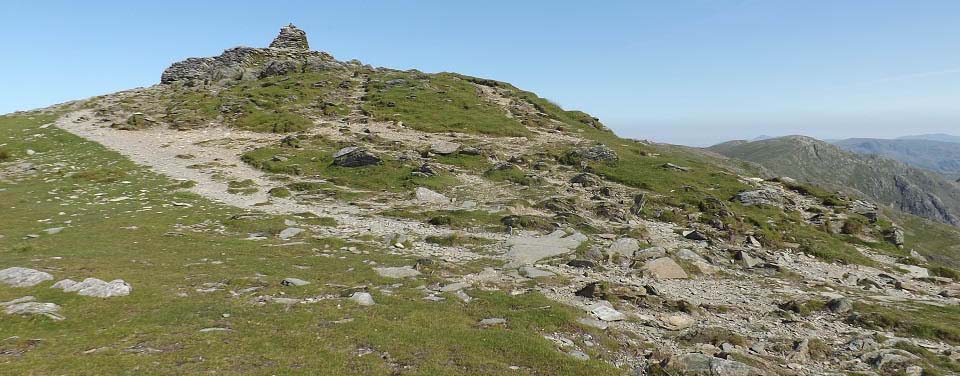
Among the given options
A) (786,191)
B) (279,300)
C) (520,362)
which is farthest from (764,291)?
(786,191)

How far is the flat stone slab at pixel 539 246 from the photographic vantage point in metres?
24.5

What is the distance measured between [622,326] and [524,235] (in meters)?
12.4

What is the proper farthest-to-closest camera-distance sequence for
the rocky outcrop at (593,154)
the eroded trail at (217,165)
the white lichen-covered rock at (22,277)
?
1. the rocky outcrop at (593,154)
2. the eroded trail at (217,165)
3. the white lichen-covered rock at (22,277)

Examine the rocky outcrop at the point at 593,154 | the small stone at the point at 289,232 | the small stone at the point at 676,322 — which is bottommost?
the small stone at the point at 676,322

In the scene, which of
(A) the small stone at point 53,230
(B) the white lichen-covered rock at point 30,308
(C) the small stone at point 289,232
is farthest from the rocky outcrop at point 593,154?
(B) the white lichen-covered rock at point 30,308

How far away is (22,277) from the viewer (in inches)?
646

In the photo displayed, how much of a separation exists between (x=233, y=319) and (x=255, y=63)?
92.7 metres

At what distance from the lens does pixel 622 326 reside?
55.0 ft

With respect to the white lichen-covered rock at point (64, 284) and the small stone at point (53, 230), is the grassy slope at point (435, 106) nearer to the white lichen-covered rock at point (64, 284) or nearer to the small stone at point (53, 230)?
the small stone at point (53, 230)

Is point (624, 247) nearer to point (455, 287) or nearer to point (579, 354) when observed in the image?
point (455, 287)

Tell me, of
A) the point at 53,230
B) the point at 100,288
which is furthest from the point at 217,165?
the point at 100,288

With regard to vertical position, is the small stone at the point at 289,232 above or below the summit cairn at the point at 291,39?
below

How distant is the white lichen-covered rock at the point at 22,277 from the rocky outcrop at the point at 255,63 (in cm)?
7446

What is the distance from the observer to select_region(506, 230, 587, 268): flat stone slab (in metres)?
24.5
